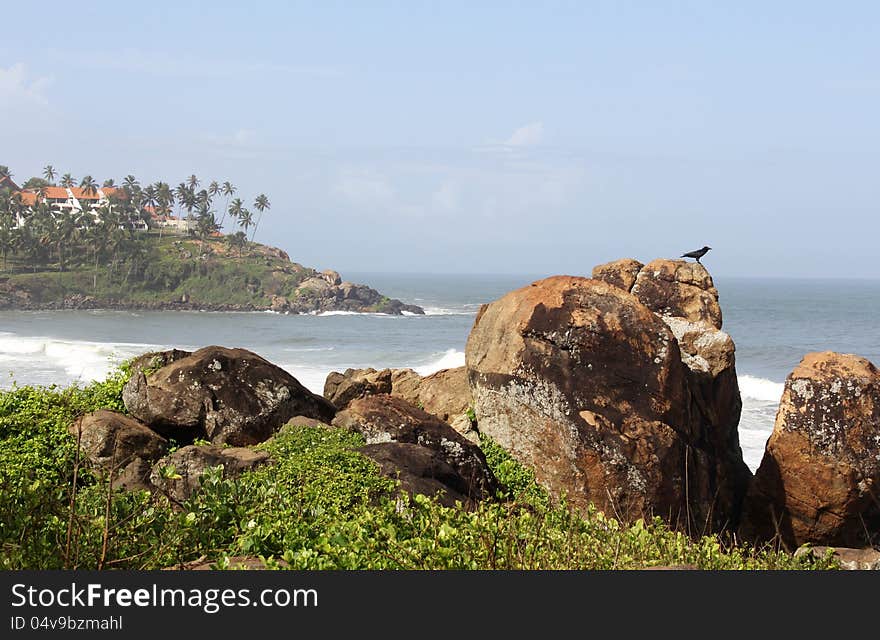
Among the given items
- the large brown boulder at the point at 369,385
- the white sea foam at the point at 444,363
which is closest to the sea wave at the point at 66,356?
the white sea foam at the point at 444,363

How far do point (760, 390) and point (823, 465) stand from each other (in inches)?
1166

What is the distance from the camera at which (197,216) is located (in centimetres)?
14550

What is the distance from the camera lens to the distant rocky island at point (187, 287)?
110m

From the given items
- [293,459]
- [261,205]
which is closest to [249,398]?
[293,459]

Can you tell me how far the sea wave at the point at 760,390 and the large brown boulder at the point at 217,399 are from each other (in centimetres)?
2989

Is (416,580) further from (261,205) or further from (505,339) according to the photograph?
(261,205)

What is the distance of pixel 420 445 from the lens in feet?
39.1

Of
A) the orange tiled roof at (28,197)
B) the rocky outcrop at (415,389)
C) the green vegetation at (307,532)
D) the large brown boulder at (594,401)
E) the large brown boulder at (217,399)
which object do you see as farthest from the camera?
the orange tiled roof at (28,197)

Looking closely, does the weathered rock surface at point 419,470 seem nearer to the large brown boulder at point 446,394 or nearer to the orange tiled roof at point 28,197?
the large brown boulder at point 446,394

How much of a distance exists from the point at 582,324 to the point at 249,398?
539cm

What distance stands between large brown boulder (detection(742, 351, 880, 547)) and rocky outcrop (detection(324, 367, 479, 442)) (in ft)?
18.4

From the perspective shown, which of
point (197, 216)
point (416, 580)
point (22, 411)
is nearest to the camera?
point (416, 580)

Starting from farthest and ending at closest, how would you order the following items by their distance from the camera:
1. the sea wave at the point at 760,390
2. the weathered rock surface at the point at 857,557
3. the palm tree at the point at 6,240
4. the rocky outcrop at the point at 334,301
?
the rocky outcrop at the point at 334,301, the palm tree at the point at 6,240, the sea wave at the point at 760,390, the weathered rock surface at the point at 857,557

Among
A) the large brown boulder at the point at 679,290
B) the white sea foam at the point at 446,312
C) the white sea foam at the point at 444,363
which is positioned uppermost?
the large brown boulder at the point at 679,290
